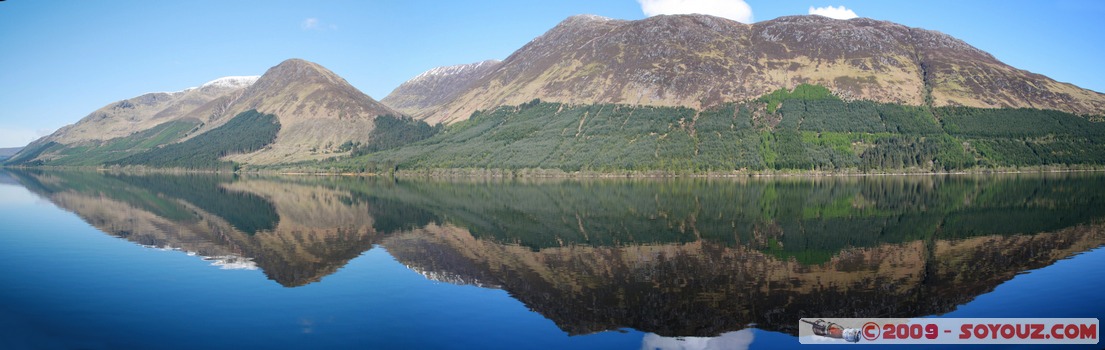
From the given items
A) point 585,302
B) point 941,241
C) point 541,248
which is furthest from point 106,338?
point 941,241

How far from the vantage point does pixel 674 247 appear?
43531 millimetres

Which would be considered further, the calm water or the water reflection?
the water reflection

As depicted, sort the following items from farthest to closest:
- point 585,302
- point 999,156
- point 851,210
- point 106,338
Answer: point 999,156, point 851,210, point 585,302, point 106,338

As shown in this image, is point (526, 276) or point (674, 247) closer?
point (526, 276)

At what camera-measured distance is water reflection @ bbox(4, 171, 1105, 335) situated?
27.4 metres

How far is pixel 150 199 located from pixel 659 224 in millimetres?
73122

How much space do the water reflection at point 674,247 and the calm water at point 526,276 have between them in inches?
7.2

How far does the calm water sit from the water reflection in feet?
0.60

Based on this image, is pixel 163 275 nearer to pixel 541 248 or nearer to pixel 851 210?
pixel 541 248

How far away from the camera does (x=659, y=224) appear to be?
56.9 m

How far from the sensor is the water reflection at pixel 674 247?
27.4 metres

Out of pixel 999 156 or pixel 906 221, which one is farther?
pixel 999 156

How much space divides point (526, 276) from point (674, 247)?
43.0 ft

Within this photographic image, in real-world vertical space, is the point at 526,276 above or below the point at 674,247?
below
